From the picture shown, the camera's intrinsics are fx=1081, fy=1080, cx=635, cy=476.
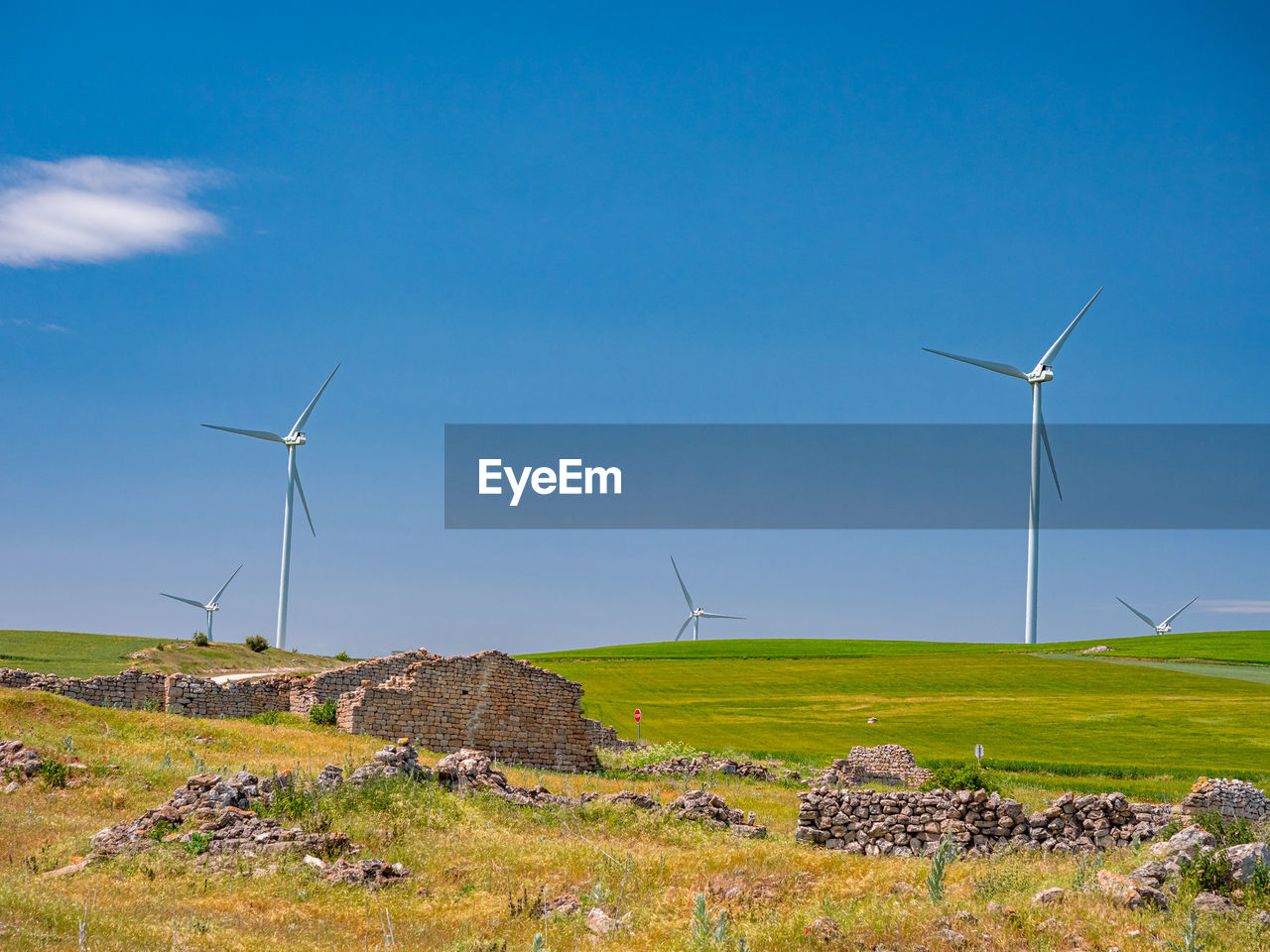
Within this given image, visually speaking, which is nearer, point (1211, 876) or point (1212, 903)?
point (1212, 903)

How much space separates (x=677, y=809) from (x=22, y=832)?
1035 centimetres

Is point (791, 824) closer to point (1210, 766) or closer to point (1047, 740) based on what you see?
point (1210, 766)

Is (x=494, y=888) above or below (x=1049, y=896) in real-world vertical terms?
below

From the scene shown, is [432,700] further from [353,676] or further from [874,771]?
[874,771]

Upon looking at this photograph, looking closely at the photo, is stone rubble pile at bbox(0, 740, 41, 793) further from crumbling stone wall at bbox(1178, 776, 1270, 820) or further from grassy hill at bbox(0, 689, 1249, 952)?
crumbling stone wall at bbox(1178, 776, 1270, 820)

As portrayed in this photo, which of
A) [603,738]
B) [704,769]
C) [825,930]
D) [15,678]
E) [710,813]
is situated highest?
[15,678]

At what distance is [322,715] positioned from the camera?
1197 inches

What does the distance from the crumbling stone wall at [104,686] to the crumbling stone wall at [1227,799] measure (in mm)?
27844

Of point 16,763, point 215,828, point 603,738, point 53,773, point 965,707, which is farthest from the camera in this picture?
point 965,707

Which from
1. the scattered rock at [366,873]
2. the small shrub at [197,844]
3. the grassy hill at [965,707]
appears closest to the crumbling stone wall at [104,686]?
the grassy hill at [965,707]

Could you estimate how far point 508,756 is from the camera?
1161 inches

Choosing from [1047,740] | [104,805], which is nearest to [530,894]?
[104,805]

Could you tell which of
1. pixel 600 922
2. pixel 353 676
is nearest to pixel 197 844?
pixel 600 922

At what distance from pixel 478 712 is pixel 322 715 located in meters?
4.70
